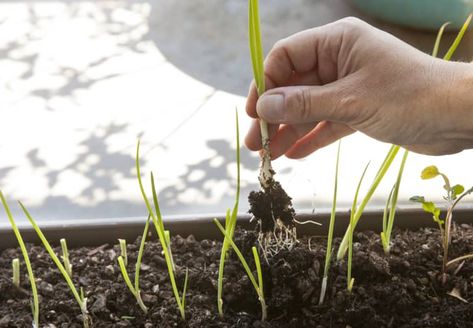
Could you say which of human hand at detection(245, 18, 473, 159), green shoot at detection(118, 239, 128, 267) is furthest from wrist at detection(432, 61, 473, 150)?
green shoot at detection(118, 239, 128, 267)

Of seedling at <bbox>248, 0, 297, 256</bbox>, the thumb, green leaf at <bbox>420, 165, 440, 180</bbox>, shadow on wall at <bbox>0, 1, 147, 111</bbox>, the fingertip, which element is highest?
shadow on wall at <bbox>0, 1, 147, 111</bbox>

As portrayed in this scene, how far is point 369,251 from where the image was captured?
95 centimetres

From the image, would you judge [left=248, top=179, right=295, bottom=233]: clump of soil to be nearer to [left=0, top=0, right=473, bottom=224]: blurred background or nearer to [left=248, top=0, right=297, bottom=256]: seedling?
[left=248, top=0, right=297, bottom=256]: seedling

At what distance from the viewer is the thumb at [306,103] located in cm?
79

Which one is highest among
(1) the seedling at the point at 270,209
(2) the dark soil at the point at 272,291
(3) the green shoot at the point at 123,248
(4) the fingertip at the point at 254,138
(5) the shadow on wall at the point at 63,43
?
(5) the shadow on wall at the point at 63,43

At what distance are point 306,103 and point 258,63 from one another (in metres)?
0.09

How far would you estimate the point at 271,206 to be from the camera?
0.87 meters

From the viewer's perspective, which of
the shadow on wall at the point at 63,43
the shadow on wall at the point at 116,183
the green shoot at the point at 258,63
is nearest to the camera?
the green shoot at the point at 258,63

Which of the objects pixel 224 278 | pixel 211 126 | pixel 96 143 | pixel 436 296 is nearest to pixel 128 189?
pixel 96 143

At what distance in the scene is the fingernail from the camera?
2.60ft

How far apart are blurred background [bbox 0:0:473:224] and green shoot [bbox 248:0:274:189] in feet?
0.60

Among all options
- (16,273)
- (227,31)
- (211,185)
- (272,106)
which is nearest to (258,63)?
(272,106)

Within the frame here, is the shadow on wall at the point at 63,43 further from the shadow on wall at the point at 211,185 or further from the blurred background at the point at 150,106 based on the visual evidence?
the shadow on wall at the point at 211,185

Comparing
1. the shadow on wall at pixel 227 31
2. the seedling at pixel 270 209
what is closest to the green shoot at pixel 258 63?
the seedling at pixel 270 209
